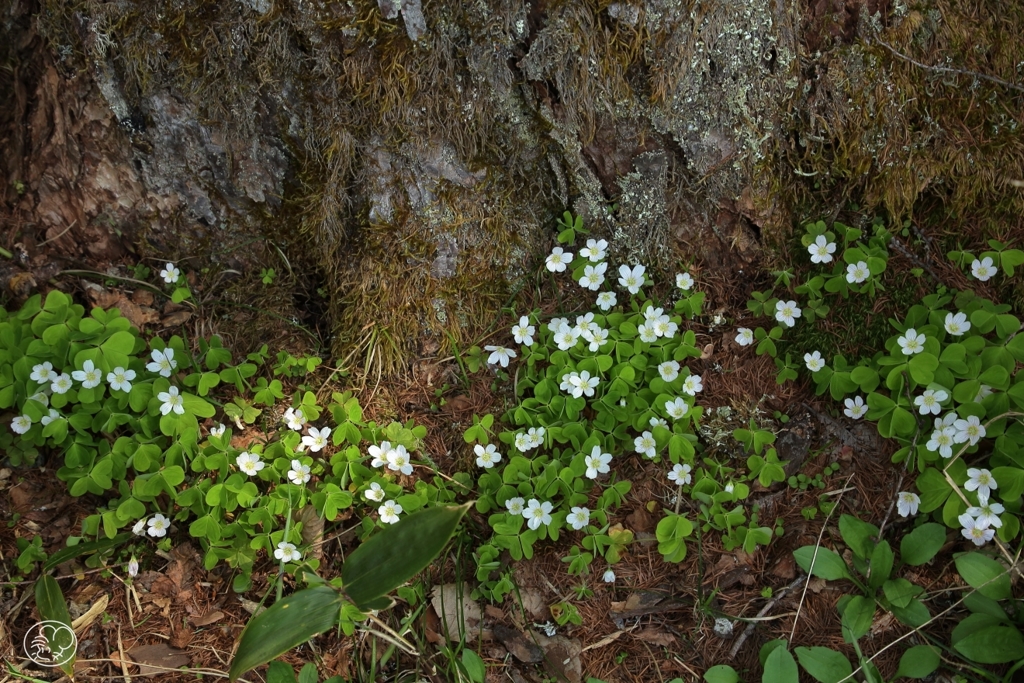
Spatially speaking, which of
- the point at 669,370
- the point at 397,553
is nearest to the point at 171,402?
the point at 397,553

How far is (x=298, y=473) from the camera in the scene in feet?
9.25

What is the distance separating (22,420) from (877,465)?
12.2 ft

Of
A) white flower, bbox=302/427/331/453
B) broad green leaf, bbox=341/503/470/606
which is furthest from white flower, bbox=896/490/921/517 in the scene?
white flower, bbox=302/427/331/453

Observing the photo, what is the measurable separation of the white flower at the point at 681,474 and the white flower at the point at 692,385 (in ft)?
1.06

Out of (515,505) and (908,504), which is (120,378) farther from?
(908,504)

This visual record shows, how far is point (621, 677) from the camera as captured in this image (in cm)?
266

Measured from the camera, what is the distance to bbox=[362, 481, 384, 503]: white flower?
2.75m

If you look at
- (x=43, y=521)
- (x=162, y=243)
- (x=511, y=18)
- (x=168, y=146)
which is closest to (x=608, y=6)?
(x=511, y=18)

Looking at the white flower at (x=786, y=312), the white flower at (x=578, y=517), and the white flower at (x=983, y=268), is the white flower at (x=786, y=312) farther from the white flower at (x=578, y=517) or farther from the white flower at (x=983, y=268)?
the white flower at (x=578, y=517)

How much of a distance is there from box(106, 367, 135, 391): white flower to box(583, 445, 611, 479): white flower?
82.1 inches

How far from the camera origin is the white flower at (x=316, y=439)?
2898 mm

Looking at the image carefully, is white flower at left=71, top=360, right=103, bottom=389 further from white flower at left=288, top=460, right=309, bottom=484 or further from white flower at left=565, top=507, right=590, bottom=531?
white flower at left=565, top=507, right=590, bottom=531

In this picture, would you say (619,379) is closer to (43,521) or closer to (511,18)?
(511,18)

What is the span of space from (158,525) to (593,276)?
2.22m
